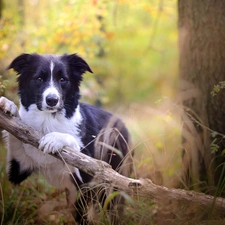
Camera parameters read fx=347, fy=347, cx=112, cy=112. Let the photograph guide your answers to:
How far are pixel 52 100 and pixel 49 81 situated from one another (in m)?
0.30

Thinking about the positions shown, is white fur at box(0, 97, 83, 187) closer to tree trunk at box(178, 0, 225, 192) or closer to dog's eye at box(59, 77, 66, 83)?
dog's eye at box(59, 77, 66, 83)

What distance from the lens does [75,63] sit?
4281mm

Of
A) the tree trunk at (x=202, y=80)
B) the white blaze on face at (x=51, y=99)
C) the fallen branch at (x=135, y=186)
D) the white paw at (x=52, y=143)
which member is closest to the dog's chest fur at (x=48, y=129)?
the white blaze on face at (x=51, y=99)

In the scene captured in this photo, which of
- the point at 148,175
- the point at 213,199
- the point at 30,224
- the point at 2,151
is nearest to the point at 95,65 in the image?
the point at 2,151

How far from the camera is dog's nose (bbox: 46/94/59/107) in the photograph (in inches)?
142

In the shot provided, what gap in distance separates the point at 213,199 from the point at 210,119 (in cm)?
125

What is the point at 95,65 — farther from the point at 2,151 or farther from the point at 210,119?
the point at 210,119

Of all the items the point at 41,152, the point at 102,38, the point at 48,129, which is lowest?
the point at 41,152

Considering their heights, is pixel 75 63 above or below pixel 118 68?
above

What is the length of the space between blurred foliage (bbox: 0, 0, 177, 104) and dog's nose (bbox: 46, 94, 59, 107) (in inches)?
91.6

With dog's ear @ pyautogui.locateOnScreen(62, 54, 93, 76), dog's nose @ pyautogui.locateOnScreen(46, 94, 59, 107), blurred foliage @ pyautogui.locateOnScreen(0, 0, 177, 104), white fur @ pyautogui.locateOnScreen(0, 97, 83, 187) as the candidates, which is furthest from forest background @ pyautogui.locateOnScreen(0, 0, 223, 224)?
dog's ear @ pyautogui.locateOnScreen(62, 54, 93, 76)

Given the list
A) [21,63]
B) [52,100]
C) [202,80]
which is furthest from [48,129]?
[202,80]

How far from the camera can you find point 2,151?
6.12 m

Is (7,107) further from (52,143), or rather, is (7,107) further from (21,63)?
(21,63)
